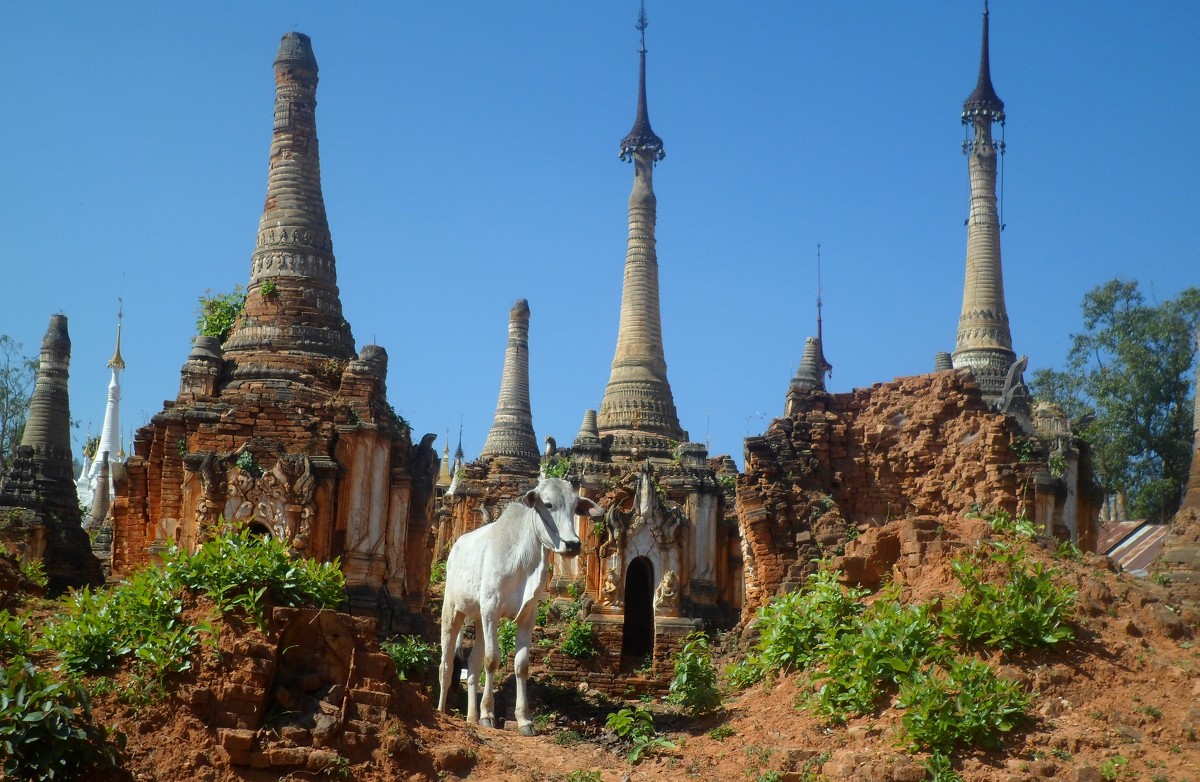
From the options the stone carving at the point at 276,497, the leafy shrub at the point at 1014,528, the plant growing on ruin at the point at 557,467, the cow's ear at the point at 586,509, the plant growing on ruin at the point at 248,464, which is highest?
the plant growing on ruin at the point at 557,467

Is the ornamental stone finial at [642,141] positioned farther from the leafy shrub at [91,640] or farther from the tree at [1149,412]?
the leafy shrub at [91,640]

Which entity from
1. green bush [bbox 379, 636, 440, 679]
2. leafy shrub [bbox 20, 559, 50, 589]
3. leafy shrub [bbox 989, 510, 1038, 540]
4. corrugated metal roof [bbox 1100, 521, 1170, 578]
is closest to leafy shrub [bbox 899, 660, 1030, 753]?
leafy shrub [bbox 989, 510, 1038, 540]

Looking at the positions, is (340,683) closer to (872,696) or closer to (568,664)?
(872,696)

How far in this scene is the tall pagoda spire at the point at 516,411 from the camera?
125 ft

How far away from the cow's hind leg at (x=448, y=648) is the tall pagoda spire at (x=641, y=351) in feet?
55.5

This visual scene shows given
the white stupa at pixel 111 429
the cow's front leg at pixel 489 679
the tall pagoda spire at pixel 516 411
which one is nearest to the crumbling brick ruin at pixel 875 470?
the cow's front leg at pixel 489 679

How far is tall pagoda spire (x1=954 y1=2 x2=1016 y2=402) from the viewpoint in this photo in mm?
35688

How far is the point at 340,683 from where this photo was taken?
11875 millimetres

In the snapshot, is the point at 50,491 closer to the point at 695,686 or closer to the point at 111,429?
the point at 695,686

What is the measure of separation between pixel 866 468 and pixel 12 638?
38.3ft

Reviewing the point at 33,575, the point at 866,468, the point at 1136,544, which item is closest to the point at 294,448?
the point at 33,575

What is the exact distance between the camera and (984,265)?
37.3 m

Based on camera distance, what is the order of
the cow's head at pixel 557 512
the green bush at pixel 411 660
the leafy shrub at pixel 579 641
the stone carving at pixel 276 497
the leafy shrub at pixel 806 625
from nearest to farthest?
the leafy shrub at pixel 806 625 < the cow's head at pixel 557 512 < the green bush at pixel 411 660 < the stone carving at pixel 276 497 < the leafy shrub at pixel 579 641

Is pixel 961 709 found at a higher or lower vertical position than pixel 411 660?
lower
